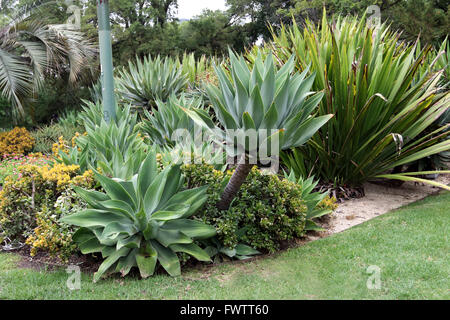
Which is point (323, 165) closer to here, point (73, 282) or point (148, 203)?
point (148, 203)

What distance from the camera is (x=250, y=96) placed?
139 inches

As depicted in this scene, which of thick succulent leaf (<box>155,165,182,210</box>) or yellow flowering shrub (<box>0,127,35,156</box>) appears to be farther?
yellow flowering shrub (<box>0,127,35,156</box>)

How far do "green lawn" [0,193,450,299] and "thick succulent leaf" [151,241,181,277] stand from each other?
0.26ft

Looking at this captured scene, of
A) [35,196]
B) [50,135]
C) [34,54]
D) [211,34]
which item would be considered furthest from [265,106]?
[211,34]

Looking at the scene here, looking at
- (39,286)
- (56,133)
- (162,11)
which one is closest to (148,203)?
(39,286)

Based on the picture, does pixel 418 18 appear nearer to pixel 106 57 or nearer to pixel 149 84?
pixel 149 84

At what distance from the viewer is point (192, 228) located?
12.4 feet

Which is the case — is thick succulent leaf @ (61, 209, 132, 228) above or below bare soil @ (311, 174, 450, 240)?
above

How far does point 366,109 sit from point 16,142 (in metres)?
9.98

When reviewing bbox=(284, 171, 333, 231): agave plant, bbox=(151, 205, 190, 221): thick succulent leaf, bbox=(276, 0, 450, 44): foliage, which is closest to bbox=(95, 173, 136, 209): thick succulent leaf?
bbox=(151, 205, 190, 221): thick succulent leaf

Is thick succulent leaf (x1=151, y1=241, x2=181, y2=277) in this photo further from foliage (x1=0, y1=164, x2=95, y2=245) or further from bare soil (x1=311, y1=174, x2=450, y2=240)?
bare soil (x1=311, y1=174, x2=450, y2=240)

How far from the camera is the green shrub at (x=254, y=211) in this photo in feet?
13.2

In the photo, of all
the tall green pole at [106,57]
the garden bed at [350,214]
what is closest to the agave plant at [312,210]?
the garden bed at [350,214]

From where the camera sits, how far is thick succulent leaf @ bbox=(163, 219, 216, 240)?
375cm
